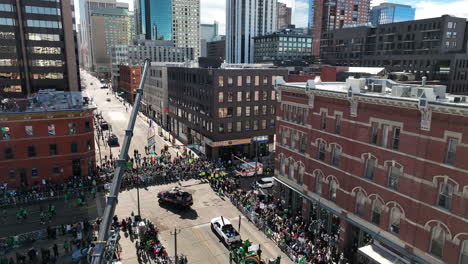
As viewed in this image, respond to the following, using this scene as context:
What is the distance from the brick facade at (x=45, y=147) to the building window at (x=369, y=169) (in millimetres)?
36657

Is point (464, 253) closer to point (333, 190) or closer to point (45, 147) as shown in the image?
point (333, 190)

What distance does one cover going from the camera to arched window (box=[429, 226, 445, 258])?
74.4ft

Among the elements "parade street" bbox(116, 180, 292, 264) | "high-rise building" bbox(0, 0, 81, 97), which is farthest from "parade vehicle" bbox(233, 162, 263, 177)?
"high-rise building" bbox(0, 0, 81, 97)

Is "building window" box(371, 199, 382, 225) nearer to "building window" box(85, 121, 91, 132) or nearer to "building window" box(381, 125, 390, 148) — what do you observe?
"building window" box(381, 125, 390, 148)

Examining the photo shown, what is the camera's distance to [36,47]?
75.2m

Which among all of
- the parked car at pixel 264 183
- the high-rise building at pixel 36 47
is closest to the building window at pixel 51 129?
the parked car at pixel 264 183

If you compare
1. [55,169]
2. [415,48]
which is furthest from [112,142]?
[415,48]

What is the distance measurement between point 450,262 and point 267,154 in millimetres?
43077

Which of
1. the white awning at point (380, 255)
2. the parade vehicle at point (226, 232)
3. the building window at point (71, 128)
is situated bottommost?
the parade vehicle at point (226, 232)

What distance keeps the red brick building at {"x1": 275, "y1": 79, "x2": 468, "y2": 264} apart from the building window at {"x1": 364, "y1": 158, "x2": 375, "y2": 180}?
9 cm

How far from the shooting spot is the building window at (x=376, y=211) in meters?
27.1

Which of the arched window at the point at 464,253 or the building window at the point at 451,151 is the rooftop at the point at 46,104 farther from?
the arched window at the point at 464,253

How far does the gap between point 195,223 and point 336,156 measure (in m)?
16.6

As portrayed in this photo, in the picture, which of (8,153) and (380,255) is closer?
(380,255)
